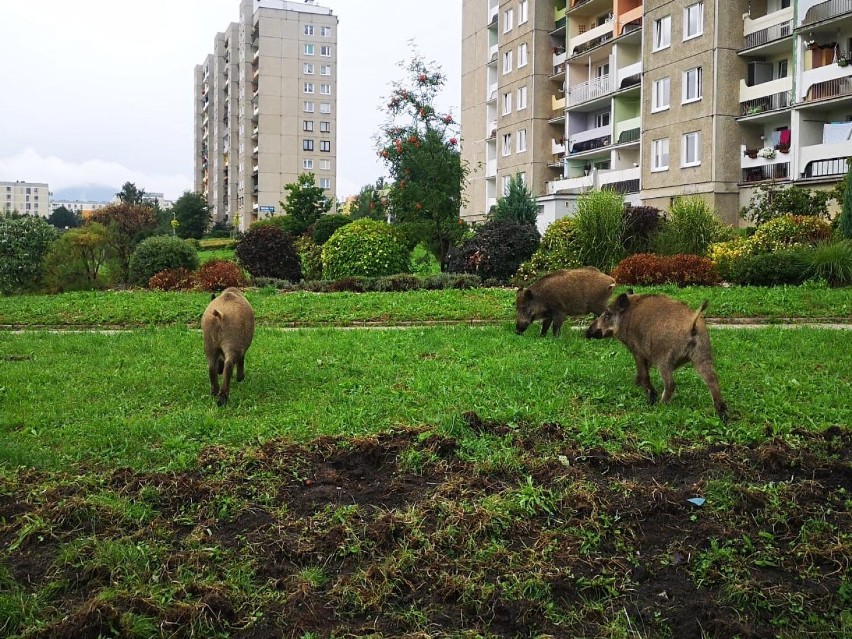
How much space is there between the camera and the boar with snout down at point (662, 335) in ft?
22.3

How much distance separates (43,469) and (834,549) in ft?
17.0

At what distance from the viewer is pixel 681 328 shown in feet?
22.8

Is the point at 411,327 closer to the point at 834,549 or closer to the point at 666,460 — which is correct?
the point at 666,460

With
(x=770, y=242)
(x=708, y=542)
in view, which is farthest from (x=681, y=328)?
(x=770, y=242)

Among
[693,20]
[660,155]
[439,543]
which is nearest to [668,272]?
[439,543]

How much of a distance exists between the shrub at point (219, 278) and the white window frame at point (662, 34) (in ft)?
88.6

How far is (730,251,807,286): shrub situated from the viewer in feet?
57.8

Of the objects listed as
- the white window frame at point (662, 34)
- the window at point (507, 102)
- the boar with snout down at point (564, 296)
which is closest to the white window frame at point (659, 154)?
the white window frame at point (662, 34)

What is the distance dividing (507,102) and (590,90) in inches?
369

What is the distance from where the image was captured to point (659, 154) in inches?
1555

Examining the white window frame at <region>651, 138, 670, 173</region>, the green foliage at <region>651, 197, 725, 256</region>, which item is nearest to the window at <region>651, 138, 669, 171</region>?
the white window frame at <region>651, 138, 670, 173</region>

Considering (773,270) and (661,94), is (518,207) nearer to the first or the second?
(661,94)

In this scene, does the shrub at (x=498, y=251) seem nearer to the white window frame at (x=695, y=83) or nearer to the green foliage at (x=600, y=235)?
the green foliage at (x=600, y=235)

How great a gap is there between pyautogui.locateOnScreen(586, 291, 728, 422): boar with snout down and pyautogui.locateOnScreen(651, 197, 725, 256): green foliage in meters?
15.0
